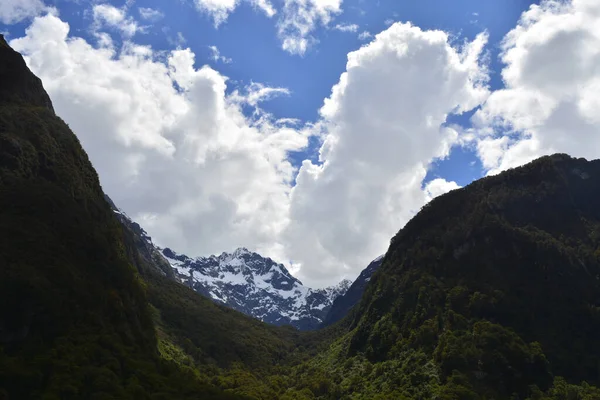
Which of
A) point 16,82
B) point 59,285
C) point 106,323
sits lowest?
point 106,323

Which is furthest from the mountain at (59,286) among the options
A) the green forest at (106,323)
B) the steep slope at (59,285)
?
the green forest at (106,323)

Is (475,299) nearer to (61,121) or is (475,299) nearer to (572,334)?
(572,334)

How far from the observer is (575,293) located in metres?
196

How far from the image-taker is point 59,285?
122062mm

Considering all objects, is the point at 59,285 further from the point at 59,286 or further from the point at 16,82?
the point at 16,82

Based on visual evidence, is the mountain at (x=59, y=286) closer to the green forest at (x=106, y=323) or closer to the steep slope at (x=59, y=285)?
the steep slope at (x=59, y=285)

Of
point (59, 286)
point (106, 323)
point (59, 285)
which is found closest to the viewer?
point (59, 286)

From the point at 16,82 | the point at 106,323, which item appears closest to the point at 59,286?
the point at 106,323

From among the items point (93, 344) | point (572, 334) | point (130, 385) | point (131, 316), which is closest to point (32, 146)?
point (131, 316)

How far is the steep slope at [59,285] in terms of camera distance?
105625 millimetres

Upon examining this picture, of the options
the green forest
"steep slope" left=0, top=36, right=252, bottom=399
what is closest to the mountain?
"steep slope" left=0, top=36, right=252, bottom=399

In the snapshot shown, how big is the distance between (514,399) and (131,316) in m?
117

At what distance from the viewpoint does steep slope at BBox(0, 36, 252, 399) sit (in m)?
106

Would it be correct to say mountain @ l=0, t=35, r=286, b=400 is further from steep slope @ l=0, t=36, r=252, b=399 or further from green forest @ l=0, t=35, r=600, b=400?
green forest @ l=0, t=35, r=600, b=400
